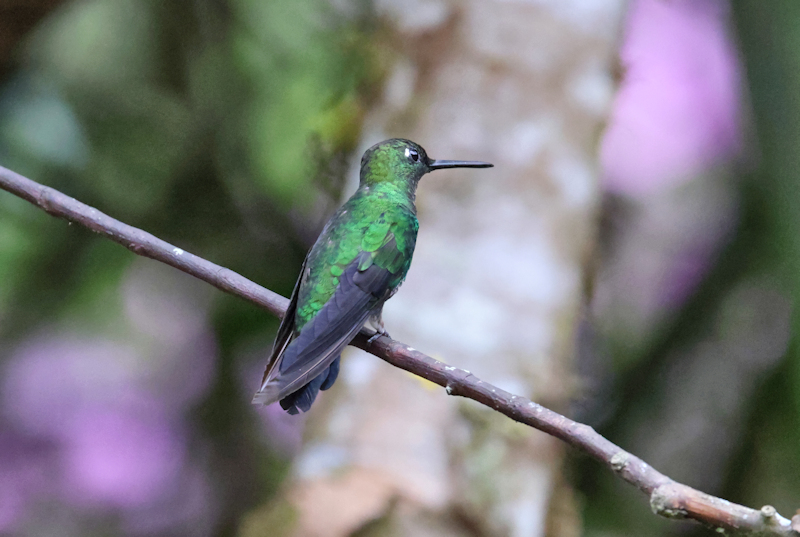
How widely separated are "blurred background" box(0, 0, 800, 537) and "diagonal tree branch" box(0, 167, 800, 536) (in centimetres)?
70

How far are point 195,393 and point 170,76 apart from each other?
1.14 m

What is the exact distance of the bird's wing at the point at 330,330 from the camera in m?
0.95

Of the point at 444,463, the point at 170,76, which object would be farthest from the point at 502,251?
the point at 170,76

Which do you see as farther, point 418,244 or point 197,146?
point 197,146

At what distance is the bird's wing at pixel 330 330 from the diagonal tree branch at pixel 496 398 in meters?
0.04

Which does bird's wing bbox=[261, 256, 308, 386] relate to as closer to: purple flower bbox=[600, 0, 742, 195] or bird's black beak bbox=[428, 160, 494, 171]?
bird's black beak bbox=[428, 160, 494, 171]

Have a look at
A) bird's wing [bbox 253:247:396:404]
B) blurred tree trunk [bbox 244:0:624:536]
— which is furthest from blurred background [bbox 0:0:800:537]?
bird's wing [bbox 253:247:396:404]

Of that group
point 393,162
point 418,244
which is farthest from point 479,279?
point 393,162

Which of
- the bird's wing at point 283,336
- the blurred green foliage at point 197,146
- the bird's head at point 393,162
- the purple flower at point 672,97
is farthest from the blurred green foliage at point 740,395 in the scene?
the bird's wing at point 283,336

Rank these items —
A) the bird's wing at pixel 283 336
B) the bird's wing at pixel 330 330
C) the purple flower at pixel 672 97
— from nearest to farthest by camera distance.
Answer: the bird's wing at pixel 330 330 < the bird's wing at pixel 283 336 < the purple flower at pixel 672 97

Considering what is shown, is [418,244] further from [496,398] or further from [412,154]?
[496,398]

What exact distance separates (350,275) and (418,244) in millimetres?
653

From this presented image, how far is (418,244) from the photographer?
73.0 inches

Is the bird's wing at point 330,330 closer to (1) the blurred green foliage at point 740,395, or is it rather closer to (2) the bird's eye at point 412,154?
(2) the bird's eye at point 412,154
